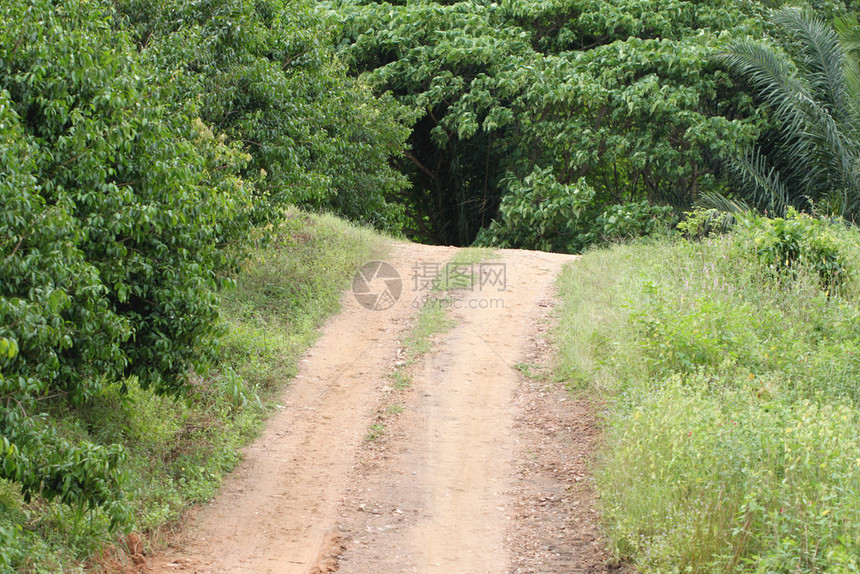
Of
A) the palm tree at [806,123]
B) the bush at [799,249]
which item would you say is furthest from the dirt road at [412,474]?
the palm tree at [806,123]

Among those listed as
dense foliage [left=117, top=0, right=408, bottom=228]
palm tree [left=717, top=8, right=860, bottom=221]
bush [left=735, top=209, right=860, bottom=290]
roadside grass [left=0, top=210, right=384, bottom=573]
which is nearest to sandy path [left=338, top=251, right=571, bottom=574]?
roadside grass [left=0, top=210, right=384, bottom=573]

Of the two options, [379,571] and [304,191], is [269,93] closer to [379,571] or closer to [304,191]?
[304,191]

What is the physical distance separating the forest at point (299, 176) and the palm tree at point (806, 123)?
0.19 feet

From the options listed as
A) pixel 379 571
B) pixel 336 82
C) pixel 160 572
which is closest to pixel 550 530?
pixel 379 571

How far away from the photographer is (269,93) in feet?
32.0

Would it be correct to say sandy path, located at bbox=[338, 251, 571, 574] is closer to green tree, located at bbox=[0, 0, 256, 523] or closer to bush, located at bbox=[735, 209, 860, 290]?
green tree, located at bbox=[0, 0, 256, 523]

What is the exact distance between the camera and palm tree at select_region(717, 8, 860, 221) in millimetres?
13414

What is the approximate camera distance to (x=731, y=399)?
18.1 feet

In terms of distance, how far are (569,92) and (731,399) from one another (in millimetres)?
11147

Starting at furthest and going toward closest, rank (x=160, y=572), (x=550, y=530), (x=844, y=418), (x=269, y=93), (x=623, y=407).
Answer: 1. (x=269, y=93)
2. (x=623, y=407)
3. (x=550, y=530)
4. (x=160, y=572)
5. (x=844, y=418)

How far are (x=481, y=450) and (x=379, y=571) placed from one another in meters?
1.96

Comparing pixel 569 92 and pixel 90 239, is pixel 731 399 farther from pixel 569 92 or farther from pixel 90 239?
pixel 569 92

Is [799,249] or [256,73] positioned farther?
[256,73]

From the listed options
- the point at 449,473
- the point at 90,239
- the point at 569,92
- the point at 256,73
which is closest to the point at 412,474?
the point at 449,473
